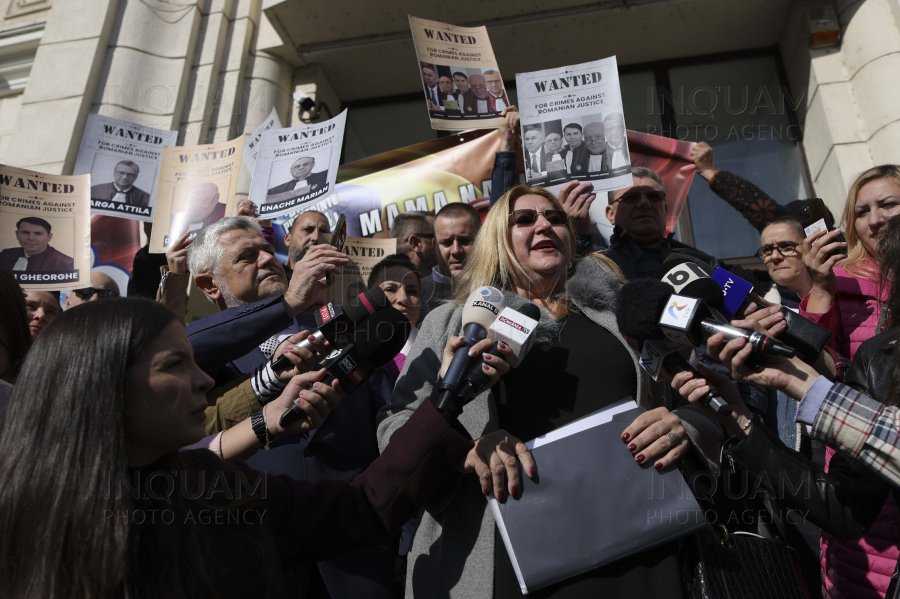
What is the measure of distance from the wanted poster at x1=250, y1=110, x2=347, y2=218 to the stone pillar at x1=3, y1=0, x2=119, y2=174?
2.52 meters

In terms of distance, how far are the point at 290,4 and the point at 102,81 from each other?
1.88 meters

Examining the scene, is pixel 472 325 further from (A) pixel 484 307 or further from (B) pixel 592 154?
(B) pixel 592 154

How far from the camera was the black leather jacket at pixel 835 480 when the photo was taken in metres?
1.61

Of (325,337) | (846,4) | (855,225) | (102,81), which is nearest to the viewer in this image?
(325,337)

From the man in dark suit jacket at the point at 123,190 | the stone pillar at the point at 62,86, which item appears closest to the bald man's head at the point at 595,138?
the man in dark suit jacket at the point at 123,190

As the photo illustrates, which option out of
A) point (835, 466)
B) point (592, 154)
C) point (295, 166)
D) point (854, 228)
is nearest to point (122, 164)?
point (295, 166)

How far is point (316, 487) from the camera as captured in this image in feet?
5.40

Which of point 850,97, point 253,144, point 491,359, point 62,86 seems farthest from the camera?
point 62,86

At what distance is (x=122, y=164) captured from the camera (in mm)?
4465

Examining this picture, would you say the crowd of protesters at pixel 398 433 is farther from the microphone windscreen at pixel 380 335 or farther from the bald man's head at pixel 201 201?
the bald man's head at pixel 201 201

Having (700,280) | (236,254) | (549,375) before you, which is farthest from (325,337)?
(236,254)

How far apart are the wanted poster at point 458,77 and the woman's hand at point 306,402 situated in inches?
98.3

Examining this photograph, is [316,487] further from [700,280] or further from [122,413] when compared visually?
[700,280]

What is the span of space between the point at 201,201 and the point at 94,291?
2.66 feet
